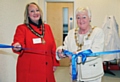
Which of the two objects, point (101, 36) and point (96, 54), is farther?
point (101, 36)

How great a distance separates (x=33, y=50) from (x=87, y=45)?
28.3 inches

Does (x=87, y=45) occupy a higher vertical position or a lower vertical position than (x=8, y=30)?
lower

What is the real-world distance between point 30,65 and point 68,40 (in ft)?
2.00

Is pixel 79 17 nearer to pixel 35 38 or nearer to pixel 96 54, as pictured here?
pixel 96 54

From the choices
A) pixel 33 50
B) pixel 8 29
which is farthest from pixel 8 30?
pixel 33 50

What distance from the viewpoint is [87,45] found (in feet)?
5.48

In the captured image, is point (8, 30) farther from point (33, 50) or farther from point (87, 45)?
point (87, 45)

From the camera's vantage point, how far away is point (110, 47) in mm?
4555

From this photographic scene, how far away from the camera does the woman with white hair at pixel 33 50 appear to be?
6.72 ft

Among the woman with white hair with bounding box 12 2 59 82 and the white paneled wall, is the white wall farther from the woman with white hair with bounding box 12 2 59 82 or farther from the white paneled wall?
the woman with white hair with bounding box 12 2 59 82

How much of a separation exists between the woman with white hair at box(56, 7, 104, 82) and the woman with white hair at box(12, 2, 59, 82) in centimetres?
41

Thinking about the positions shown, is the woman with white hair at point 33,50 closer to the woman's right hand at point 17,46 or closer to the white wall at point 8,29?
the woman's right hand at point 17,46

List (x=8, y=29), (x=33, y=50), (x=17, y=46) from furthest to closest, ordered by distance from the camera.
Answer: (x=8, y=29) → (x=33, y=50) → (x=17, y=46)

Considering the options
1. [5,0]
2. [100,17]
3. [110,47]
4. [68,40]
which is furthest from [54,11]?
[68,40]
